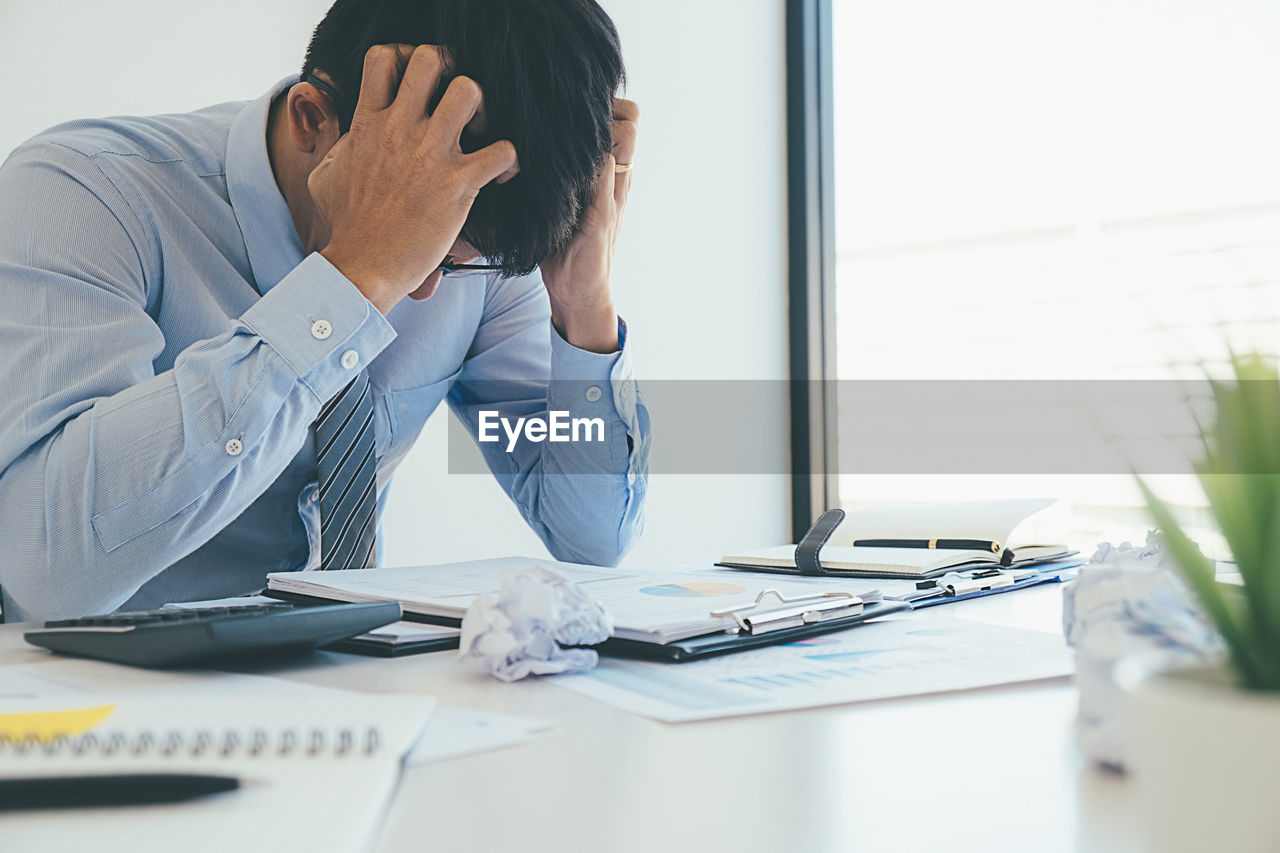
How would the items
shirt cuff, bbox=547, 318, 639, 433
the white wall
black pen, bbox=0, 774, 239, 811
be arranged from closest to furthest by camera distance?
black pen, bbox=0, 774, 239, 811 → shirt cuff, bbox=547, 318, 639, 433 → the white wall

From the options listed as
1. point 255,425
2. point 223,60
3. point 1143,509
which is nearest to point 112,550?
point 255,425

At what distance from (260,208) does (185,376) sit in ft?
1.05

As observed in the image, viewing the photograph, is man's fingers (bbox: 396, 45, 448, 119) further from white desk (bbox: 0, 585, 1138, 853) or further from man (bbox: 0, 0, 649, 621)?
white desk (bbox: 0, 585, 1138, 853)

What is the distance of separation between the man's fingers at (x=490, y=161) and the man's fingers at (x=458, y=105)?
3cm

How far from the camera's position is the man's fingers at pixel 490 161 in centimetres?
90

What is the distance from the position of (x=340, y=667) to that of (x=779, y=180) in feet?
7.12

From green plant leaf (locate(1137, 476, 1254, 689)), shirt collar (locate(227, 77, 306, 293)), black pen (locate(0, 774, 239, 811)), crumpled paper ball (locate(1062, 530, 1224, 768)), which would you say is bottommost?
black pen (locate(0, 774, 239, 811))

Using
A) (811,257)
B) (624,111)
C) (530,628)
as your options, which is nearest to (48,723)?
(530,628)

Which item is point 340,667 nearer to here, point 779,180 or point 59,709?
point 59,709

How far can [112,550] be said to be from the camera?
31.8 inches

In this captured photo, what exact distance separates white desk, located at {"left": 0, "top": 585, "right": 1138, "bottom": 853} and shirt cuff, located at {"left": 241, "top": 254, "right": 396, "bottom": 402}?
42 cm

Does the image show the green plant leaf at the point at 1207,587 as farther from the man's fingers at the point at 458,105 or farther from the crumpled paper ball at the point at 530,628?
the man's fingers at the point at 458,105

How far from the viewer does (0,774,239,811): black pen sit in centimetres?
31

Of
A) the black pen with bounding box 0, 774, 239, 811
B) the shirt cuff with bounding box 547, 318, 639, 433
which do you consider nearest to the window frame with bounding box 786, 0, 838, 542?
the shirt cuff with bounding box 547, 318, 639, 433
